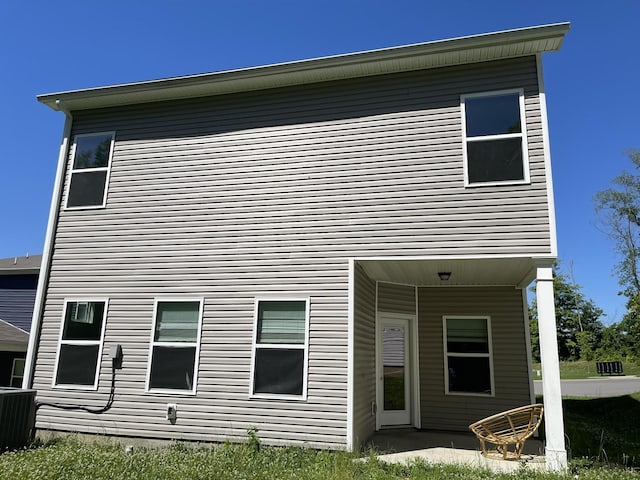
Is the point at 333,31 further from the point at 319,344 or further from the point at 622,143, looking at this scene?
the point at 622,143

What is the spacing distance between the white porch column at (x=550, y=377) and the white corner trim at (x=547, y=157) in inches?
16.6

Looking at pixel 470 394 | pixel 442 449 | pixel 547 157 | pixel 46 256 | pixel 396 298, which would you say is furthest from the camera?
pixel 396 298

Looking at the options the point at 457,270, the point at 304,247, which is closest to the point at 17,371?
the point at 304,247

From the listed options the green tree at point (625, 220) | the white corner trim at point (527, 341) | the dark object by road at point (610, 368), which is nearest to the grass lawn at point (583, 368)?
the dark object by road at point (610, 368)

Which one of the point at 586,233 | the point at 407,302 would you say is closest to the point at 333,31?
the point at 407,302

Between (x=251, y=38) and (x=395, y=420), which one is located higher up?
(x=251, y=38)

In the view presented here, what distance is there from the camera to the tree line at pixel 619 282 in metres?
32.0

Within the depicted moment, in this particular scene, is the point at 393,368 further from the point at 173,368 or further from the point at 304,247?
the point at 173,368

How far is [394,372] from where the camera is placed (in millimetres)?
8555

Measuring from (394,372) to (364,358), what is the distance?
155cm

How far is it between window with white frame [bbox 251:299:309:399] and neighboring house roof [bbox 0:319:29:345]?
8.68 meters

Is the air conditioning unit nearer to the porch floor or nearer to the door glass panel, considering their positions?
the porch floor

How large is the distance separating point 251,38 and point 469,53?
4.46 meters

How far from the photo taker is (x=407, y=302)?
898 cm
